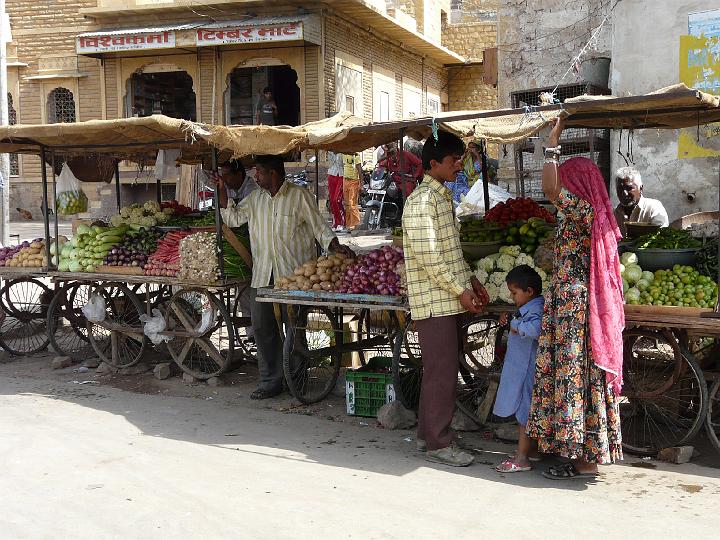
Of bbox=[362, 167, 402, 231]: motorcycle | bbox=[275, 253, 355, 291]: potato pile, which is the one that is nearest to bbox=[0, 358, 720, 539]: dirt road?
bbox=[275, 253, 355, 291]: potato pile

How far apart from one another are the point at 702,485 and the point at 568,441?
2.86 feet

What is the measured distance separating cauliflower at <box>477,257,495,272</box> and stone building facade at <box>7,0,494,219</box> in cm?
1488

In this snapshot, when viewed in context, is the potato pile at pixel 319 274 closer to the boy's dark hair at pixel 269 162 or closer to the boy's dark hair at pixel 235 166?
the boy's dark hair at pixel 269 162

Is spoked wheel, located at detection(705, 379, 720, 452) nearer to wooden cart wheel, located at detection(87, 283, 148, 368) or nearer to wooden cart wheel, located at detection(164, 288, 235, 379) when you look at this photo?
wooden cart wheel, located at detection(164, 288, 235, 379)

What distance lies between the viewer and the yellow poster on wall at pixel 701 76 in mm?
9242

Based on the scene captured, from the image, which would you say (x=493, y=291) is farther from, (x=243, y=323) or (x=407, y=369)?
(x=243, y=323)

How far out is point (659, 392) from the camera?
5.34m

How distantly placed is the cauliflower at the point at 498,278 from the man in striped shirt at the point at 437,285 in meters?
0.48

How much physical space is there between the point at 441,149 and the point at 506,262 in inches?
43.9

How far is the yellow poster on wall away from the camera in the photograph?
924cm

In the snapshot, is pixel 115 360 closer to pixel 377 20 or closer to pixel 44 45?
pixel 377 20

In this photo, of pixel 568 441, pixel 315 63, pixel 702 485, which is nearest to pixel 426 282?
pixel 568 441

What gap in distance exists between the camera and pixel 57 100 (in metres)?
24.8

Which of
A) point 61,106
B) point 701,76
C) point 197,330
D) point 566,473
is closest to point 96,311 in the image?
point 197,330
